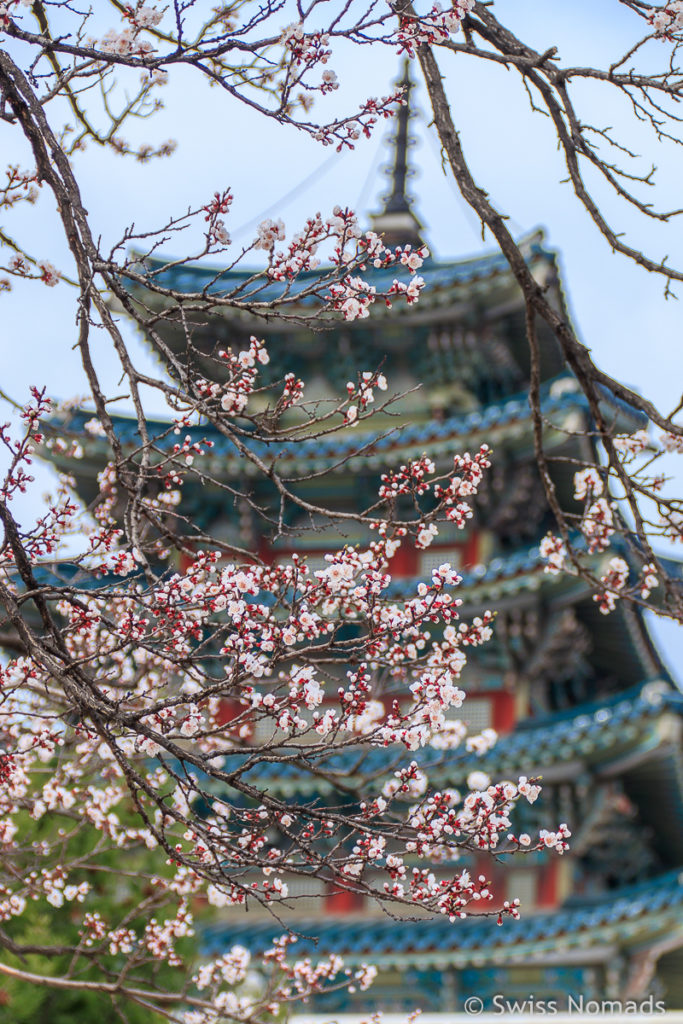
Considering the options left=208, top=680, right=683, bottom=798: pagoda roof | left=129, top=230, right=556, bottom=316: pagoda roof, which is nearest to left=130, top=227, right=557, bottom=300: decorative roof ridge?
left=129, top=230, right=556, bottom=316: pagoda roof

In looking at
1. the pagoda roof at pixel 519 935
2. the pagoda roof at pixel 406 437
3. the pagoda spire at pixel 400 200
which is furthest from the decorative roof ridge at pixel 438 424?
the pagoda roof at pixel 519 935

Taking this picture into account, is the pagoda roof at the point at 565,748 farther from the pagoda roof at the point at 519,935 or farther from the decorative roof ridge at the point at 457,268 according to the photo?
the decorative roof ridge at the point at 457,268

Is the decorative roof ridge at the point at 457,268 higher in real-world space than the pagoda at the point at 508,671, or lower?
higher

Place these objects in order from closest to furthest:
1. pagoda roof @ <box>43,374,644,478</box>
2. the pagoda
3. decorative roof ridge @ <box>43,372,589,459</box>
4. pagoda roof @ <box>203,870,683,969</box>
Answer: pagoda roof @ <box>203,870,683,969</box> < the pagoda < decorative roof ridge @ <box>43,372,589,459</box> < pagoda roof @ <box>43,374,644,478</box>

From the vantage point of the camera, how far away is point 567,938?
12070 millimetres

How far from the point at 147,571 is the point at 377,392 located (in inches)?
450

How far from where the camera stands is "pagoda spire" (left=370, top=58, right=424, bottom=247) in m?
17.4

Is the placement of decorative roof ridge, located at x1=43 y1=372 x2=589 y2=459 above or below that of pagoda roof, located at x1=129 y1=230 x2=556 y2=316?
below

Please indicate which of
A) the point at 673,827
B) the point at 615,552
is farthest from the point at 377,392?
the point at 673,827

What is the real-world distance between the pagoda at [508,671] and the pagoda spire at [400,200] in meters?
0.08

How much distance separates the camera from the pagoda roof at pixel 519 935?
12.0 metres

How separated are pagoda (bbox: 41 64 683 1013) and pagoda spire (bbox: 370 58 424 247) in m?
0.08

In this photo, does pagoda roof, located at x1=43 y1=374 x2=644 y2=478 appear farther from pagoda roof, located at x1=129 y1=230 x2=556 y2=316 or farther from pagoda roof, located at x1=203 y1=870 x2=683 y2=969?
pagoda roof, located at x1=203 y1=870 x2=683 y2=969

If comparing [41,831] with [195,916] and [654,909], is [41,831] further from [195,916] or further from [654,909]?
[654,909]
